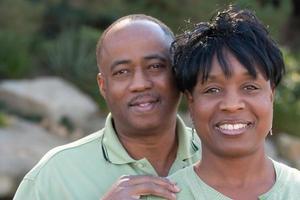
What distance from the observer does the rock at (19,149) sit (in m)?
8.14

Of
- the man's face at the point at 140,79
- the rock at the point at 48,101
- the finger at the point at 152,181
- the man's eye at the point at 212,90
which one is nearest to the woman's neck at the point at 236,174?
the finger at the point at 152,181

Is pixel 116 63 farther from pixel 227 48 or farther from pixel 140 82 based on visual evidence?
pixel 227 48

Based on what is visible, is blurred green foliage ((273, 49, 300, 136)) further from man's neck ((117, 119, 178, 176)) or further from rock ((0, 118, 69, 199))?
man's neck ((117, 119, 178, 176))

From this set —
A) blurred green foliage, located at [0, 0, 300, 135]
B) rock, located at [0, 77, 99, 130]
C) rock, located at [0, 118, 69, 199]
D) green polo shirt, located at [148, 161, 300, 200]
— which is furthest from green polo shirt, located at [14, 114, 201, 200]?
blurred green foliage, located at [0, 0, 300, 135]

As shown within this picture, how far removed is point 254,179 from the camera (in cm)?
269

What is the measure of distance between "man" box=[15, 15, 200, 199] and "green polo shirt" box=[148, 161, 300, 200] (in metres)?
0.43

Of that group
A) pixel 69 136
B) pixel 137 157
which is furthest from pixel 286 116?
pixel 137 157

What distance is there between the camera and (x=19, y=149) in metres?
8.70

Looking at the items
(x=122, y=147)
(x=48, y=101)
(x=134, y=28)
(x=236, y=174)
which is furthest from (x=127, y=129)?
(x=48, y=101)

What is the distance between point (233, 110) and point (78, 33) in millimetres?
9996

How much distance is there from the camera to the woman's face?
8.42ft

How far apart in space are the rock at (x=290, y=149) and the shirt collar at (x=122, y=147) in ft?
22.9

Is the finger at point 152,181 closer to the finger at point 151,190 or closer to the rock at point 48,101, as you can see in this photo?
the finger at point 151,190

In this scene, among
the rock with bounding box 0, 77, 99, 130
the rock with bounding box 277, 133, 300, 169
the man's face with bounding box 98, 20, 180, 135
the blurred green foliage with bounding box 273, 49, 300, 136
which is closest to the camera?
the man's face with bounding box 98, 20, 180, 135
